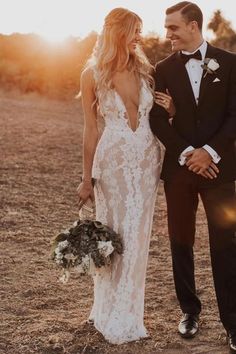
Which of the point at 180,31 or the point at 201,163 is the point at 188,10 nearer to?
the point at 180,31

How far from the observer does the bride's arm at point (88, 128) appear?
4.84 meters

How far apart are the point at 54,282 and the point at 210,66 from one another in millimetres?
2664

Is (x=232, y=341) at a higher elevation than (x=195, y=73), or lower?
lower

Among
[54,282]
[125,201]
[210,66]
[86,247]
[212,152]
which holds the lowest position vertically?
[54,282]

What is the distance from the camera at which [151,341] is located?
5039 millimetres

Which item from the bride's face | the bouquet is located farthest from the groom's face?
the bouquet

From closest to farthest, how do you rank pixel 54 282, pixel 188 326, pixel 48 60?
pixel 188 326
pixel 54 282
pixel 48 60

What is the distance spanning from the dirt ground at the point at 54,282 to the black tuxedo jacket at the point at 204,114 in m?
1.25

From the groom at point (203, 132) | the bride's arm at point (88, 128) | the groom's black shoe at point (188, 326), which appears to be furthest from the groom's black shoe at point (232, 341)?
the bride's arm at point (88, 128)

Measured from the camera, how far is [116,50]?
472 cm

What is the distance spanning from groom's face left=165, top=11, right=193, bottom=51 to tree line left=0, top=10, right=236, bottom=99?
16741 mm

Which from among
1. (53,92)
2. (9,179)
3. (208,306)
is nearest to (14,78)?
(53,92)

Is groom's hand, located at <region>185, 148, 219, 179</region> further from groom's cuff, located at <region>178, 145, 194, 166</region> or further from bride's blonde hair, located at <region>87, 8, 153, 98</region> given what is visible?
bride's blonde hair, located at <region>87, 8, 153, 98</region>

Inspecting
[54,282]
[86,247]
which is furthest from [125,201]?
[54,282]
